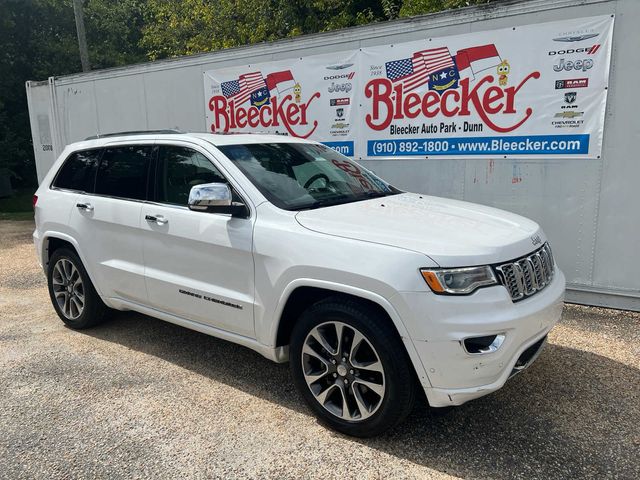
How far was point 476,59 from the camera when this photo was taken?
556cm

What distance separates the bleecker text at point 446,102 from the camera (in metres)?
5.48

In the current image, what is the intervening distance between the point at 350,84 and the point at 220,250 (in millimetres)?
3672

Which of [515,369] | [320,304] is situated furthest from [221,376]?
[515,369]

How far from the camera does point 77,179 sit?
4.81 metres

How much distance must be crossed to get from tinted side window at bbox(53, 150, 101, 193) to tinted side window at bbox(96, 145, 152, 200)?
0.36 feet

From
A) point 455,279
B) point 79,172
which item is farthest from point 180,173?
point 455,279

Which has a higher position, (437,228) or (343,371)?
(437,228)

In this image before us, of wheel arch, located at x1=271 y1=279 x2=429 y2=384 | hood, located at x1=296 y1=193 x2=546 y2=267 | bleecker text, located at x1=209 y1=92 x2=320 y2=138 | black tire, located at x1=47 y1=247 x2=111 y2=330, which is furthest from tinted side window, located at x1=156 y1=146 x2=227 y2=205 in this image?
bleecker text, located at x1=209 y1=92 x2=320 y2=138

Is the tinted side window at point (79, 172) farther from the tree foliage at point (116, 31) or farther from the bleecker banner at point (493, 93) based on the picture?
the tree foliage at point (116, 31)

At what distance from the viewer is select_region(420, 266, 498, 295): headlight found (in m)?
2.71

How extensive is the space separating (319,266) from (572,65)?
12.2 ft

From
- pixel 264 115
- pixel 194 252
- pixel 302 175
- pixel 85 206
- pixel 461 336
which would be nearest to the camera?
pixel 461 336

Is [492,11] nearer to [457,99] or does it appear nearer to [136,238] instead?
[457,99]

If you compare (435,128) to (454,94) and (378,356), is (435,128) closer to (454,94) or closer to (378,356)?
(454,94)
